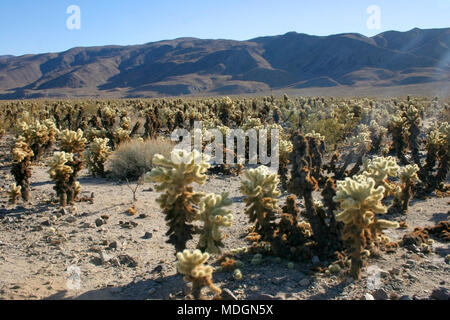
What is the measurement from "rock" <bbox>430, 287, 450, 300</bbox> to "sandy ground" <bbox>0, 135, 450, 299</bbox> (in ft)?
0.04

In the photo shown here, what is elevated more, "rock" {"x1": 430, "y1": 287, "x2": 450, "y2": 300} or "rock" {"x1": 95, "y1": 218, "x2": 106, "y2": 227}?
"rock" {"x1": 95, "y1": 218, "x2": 106, "y2": 227}

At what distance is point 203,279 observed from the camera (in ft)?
11.8

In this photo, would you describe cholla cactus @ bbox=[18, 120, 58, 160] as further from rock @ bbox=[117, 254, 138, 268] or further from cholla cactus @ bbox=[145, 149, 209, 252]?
cholla cactus @ bbox=[145, 149, 209, 252]

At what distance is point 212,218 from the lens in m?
4.35

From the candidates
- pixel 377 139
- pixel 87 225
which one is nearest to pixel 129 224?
pixel 87 225

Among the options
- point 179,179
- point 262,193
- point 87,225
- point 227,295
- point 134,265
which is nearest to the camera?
point 227,295

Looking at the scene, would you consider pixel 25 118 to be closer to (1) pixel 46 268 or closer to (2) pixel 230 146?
(2) pixel 230 146

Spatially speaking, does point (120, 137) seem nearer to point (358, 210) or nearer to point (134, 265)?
point (134, 265)

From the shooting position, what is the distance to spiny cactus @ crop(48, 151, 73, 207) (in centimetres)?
696

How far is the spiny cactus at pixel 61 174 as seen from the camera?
6961mm

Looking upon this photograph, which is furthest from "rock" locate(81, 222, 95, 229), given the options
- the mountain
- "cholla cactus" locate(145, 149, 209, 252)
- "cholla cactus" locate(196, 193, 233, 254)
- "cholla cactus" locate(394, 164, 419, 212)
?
the mountain

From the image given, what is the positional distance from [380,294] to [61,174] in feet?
18.9

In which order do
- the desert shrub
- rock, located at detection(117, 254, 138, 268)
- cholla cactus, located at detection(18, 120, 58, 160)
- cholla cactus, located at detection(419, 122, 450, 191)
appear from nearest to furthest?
rock, located at detection(117, 254, 138, 268) → cholla cactus, located at detection(419, 122, 450, 191) → the desert shrub → cholla cactus, located at detection(18, 120, 58, 160)

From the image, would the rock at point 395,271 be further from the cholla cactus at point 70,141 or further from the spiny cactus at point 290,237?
the cholla cactus at point 70,141
